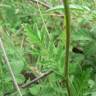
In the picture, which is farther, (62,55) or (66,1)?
(62,55)

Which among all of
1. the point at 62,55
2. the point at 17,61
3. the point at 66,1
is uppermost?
the point at 66,1

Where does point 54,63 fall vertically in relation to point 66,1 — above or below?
below

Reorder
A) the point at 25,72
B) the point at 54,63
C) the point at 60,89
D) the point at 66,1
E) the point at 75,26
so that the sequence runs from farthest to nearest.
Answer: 1. the point at 25,72
2. the point at 75,26
3. the point at 60,89
4. the point at 54,63
5. the point at 66,1

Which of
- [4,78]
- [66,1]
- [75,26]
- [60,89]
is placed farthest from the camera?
[75,26]

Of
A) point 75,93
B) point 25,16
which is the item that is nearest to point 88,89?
point 75,93

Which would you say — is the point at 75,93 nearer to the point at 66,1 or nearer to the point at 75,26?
the point at 66,1

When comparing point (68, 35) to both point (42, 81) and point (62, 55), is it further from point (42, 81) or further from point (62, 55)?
point (42, 81)
